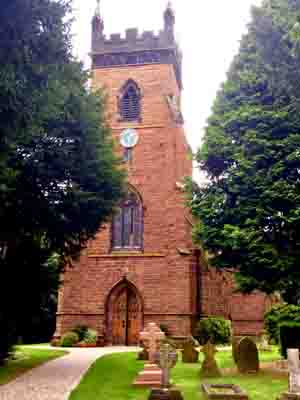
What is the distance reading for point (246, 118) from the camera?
18000 mm

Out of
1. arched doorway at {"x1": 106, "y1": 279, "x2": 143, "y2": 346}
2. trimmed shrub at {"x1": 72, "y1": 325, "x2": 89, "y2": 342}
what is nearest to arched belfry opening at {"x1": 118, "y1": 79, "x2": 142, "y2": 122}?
arched doorway at {"x1": 106, "y1": 279, "x2": 143, "y2": 346}

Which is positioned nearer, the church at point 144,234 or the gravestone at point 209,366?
the gravestone at point 209,366

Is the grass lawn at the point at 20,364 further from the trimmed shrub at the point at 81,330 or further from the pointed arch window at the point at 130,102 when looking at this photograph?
the pointed arch window at the point at 130,102

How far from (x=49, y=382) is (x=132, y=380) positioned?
230 cm

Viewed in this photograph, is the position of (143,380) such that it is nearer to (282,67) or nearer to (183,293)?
(282,67)

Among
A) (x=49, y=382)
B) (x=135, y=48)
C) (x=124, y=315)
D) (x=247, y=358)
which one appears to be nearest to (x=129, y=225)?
(x=124, y=315)

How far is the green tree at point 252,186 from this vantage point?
1638 cm

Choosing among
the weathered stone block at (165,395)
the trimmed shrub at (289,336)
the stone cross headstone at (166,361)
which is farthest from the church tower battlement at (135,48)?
the weathered stone block at (165,395)

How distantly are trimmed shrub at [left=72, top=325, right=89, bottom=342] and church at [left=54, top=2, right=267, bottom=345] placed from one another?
356mm

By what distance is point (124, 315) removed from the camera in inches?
1174

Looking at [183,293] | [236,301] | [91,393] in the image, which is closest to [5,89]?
[91,393]

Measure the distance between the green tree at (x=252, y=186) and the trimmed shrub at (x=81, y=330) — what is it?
519 inches

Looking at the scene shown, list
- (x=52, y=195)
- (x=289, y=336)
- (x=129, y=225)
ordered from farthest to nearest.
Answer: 1. (x=129, y=225)
2. (x=289, y=336)
3. (x=52, y=195)

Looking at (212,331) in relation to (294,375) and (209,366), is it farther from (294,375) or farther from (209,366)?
(294,375)
